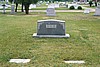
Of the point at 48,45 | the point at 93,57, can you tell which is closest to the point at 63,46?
the point at 48,45

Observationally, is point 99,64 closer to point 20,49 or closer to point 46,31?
point 20,49

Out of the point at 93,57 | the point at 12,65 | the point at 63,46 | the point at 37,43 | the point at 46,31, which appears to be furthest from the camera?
the point at 46,31

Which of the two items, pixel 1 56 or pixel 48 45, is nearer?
pixel 1 56

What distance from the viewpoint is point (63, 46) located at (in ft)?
30.0

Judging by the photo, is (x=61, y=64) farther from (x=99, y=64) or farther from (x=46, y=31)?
(x=46, y=31)

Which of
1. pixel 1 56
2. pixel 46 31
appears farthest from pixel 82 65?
pixel 46 31

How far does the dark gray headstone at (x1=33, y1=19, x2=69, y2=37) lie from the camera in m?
11.1

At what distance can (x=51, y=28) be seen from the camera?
11273 millimetres

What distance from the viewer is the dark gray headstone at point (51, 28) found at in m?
11.1

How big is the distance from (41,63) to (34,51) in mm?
1557

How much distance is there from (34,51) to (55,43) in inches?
68.4

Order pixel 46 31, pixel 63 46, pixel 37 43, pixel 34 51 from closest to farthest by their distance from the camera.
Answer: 1. pixel 34 51
2. pixel 63 46
3. pixel 37 43
4. pixel 46 31

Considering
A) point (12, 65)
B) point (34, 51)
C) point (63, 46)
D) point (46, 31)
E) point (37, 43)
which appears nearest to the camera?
point (12, 65)

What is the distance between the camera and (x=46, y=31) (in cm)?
1134
